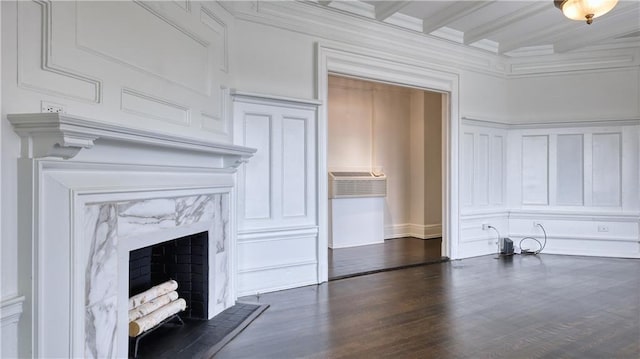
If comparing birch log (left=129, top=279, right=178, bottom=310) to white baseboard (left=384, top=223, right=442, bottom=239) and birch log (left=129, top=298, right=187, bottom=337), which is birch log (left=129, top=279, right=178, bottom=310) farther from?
white baseboard (left=384, top=223, right=442, bottom=239)

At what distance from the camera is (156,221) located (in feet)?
9.01

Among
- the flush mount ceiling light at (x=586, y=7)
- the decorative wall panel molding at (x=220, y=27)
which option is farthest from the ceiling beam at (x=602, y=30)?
the decorative wall panel molding at (x=220, y=27)

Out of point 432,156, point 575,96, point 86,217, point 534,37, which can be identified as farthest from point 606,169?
point 86,217

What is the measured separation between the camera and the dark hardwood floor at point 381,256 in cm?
535

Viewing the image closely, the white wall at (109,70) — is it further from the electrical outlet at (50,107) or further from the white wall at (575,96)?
the white wall at (575,96)

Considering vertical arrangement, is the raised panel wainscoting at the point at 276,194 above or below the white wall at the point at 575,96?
below

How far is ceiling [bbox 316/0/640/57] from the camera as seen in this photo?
4816 mm

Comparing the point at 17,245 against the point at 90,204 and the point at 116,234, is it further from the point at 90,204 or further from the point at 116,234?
the point at 116,234

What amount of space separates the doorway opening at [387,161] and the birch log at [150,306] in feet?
11.5

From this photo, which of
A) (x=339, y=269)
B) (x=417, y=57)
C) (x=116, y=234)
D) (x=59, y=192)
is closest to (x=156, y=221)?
(x=116, y=234)

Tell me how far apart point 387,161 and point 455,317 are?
450cm

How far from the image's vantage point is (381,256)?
616 centimetres

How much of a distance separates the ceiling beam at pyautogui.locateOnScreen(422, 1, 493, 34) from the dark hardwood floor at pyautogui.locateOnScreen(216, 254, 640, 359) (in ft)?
10.4

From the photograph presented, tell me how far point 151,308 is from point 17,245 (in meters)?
1.24
